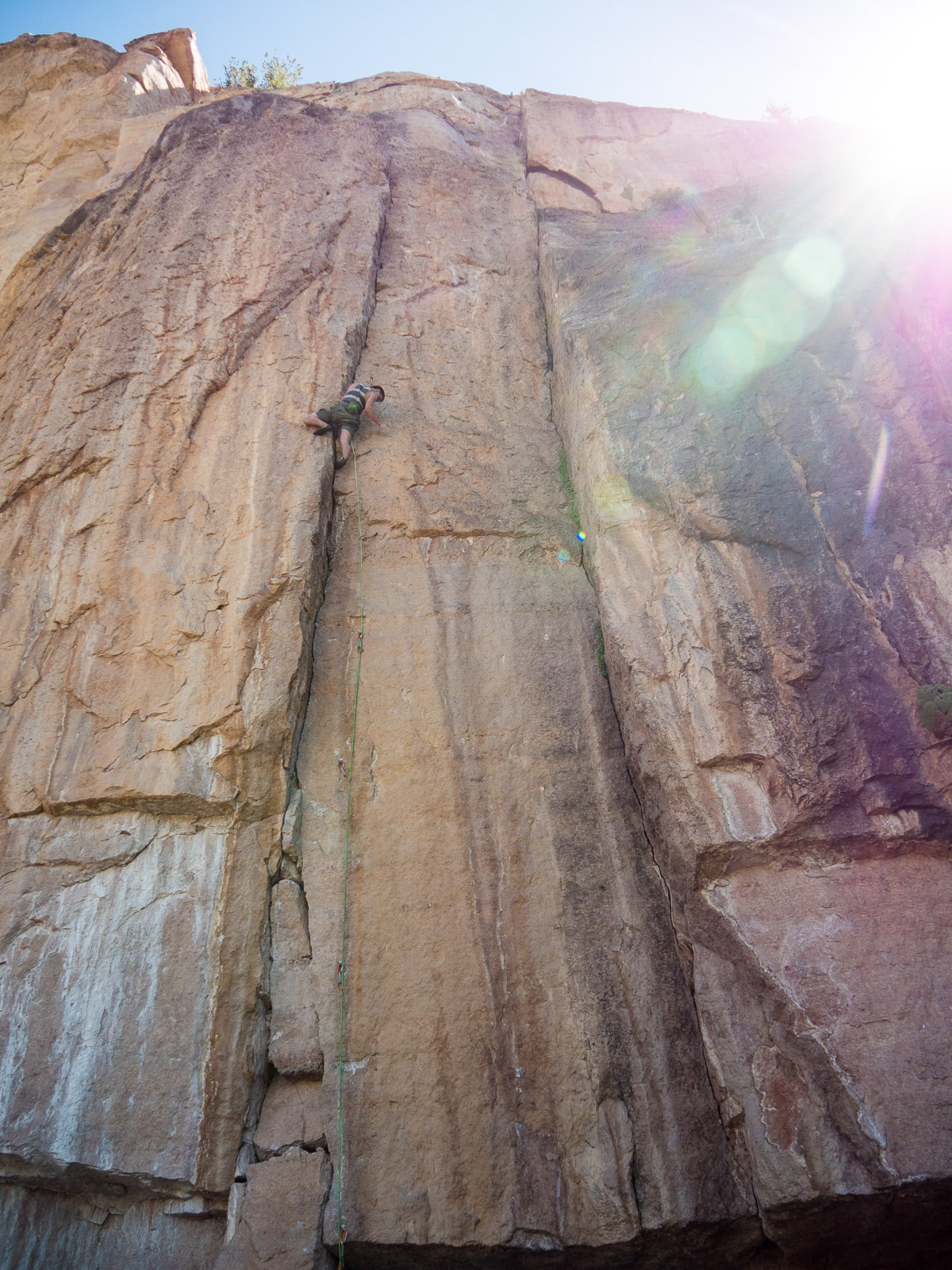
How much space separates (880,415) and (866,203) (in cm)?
261

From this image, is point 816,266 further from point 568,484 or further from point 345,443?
point 345,443

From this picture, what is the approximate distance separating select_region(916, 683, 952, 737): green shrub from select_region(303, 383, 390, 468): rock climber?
4.74m

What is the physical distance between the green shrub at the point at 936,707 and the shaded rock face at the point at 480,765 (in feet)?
0.38

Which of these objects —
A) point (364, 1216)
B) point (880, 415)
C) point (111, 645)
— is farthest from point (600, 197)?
point (364, 1216)

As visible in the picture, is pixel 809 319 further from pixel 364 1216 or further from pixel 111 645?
pixel 364 1216

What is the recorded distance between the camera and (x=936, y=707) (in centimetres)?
449

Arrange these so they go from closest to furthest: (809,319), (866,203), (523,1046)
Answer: (523,1046), (809,319), (866,203)

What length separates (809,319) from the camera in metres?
6.19

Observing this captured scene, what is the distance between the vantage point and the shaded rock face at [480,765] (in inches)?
158

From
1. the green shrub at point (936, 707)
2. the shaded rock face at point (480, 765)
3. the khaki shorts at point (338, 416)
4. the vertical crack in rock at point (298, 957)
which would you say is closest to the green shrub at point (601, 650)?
the shaded rock face at point (480, 765)

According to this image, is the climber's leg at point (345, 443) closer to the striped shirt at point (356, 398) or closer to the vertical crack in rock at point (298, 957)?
the striped shirt at point (356, 398)

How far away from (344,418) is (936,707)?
500cm

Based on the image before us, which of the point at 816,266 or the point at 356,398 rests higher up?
the point at 816,266

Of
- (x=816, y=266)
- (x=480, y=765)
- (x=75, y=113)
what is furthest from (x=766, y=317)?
(x=75, y=113)
